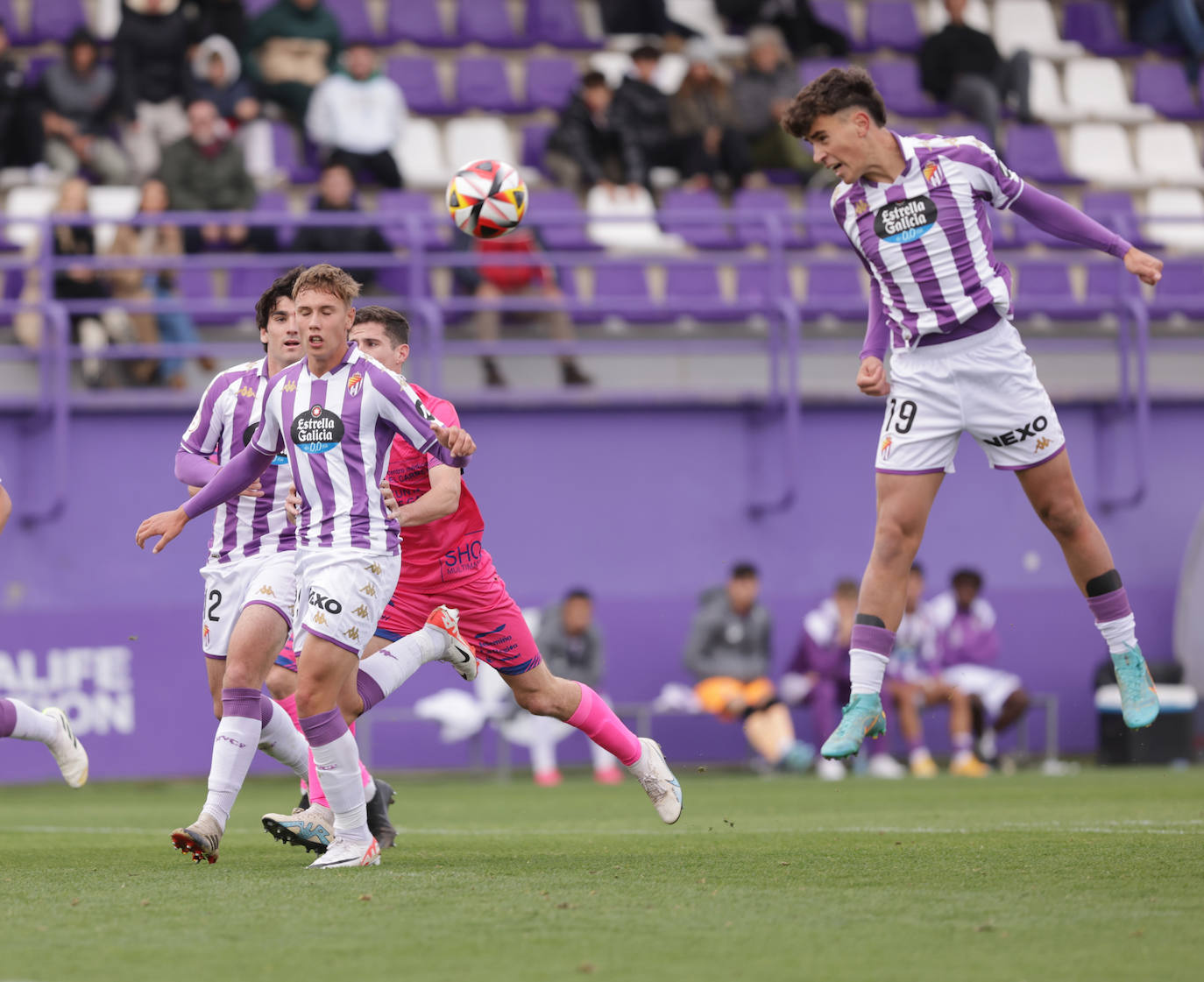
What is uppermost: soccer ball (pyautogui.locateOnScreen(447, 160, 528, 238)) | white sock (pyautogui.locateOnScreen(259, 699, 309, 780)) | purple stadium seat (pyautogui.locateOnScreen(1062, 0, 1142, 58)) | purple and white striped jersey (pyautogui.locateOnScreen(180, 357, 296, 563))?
purple stadium seat (pyautogui.locateOnScreen(1062, 0, 1142, 58))

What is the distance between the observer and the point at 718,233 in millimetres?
16625

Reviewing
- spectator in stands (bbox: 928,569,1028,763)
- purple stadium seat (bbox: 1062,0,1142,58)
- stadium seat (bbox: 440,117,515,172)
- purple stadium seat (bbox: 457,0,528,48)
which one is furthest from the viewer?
purple stadium seat (bbox: 1062,0,1142,58)

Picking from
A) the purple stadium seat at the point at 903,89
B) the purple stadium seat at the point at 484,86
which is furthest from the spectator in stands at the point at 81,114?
the purple stadium seat at the point at 903,89

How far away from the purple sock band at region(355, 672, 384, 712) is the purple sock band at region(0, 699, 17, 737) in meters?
1.37

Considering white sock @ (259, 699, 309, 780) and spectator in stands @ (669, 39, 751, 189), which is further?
spectator in stands @ (669, 39, 751, 189)

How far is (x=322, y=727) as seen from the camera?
645 cm

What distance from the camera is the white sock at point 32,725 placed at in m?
7.46

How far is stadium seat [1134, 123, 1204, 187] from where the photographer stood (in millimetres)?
18844

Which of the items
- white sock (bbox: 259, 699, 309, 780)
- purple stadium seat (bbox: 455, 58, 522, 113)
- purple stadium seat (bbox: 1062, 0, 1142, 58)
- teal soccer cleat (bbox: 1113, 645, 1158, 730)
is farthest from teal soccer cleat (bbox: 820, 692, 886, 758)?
purple stadium seat (bbox: 1062, 0, 1142, 58)

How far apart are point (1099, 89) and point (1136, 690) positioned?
13.8 metres

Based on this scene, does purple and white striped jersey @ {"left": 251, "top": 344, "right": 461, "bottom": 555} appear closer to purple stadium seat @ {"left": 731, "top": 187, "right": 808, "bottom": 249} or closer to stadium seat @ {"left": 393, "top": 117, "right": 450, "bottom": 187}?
purple stadium seat @ {"left": 731, "top": 187, "right": 808, "bottom": 249}

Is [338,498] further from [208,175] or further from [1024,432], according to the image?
[208,175]

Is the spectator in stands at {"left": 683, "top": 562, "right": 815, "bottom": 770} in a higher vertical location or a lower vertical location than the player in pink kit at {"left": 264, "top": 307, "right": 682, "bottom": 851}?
lower

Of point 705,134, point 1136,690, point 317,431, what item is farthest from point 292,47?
point 1136,690
